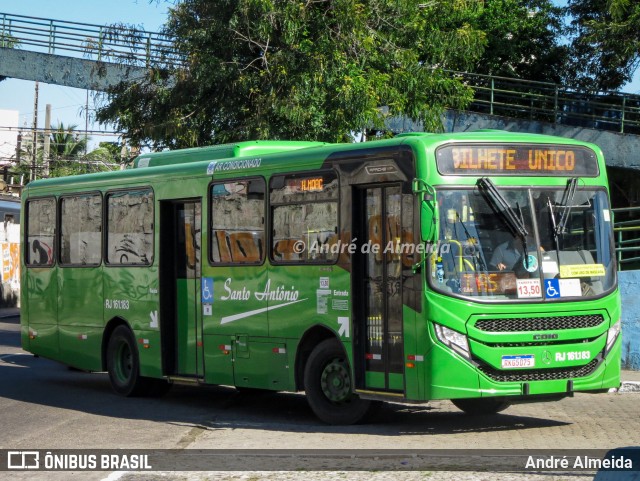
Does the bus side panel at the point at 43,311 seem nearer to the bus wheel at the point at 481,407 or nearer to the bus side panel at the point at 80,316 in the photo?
the bus side panel at the point at 80,316

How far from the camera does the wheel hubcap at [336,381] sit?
12070 millimetres

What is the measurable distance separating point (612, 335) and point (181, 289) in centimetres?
594

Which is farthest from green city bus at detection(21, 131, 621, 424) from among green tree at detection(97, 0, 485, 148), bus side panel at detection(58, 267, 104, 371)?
green tree at detection(97, 0, 485, 148)

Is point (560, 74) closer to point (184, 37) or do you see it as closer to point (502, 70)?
point (502, 70)

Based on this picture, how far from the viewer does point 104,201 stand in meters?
16.6

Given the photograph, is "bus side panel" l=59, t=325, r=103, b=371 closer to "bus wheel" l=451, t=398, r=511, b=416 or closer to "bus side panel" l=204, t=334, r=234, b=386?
"bus side panel" l=204, t=334, r=234, b=386

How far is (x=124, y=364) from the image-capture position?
53.6 ft

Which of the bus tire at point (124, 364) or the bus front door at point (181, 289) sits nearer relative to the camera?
the bus front door at point (181, 289)

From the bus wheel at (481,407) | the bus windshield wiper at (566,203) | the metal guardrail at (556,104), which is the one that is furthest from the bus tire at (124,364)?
the metal guardrail at (556,104)

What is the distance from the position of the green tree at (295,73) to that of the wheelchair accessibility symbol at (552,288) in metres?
10.4

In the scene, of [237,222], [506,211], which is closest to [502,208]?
[506,211]

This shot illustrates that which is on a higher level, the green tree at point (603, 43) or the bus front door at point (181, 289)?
the green tree at point (603, 43)

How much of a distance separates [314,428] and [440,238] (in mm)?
2708

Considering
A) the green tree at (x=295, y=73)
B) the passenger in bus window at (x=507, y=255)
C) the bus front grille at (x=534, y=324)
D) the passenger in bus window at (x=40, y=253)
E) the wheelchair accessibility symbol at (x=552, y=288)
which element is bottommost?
the bus front grille at (x=534, y=324)
